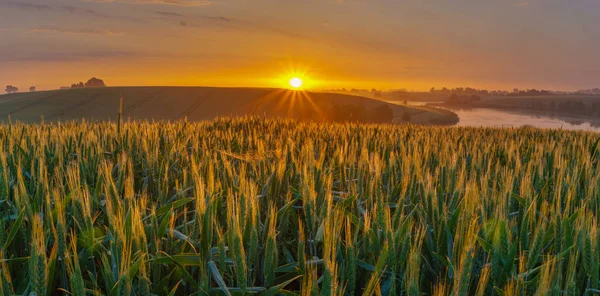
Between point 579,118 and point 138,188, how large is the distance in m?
174

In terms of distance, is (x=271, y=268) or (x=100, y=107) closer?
(x=271, y=268)

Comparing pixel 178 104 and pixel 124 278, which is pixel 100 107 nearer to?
pixel 178 104

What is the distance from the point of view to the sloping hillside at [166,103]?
74.4 m

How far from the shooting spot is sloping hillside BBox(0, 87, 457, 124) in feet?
244

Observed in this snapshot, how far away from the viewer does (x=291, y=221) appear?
2010 mm

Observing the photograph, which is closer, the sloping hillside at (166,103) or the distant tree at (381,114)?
the sloping hillside at (166,103)

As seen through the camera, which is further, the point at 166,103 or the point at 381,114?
the point at 381,114

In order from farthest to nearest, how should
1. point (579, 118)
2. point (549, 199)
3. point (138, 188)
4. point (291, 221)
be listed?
point (579, 118) → point (138, 188) → point (549, 199) → point (291, 221)

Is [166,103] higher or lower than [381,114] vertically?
higher

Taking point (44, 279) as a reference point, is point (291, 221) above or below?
below

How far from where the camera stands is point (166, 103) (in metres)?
81.1

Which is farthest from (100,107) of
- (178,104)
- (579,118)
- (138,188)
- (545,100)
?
(545,100)

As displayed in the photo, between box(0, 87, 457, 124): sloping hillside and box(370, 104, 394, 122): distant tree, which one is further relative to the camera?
box(370, 104, 394, 122): distant tree

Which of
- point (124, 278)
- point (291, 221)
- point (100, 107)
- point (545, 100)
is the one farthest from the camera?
point (545, 100)
